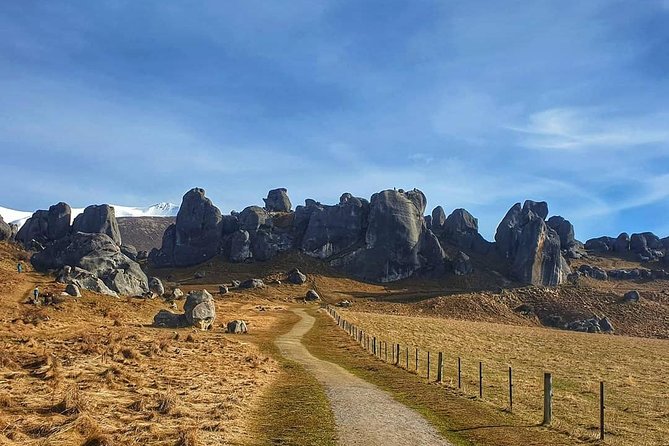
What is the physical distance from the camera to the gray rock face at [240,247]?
154500 millimetres

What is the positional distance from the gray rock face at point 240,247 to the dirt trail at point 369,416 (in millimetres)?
126551

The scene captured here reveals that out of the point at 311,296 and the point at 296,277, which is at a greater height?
the point at 296,277

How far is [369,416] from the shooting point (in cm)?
1881

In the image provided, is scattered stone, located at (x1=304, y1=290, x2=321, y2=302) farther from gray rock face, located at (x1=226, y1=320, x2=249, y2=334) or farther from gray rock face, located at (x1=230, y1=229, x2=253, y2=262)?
gray rock face, located at (x1=226, y1=320, x2=249, y2=334)

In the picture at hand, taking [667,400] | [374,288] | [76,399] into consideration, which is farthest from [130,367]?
[374,288]

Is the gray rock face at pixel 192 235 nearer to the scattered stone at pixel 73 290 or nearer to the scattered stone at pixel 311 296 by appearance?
the scattered stone at pixel 311 296

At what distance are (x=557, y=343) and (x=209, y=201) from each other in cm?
13174

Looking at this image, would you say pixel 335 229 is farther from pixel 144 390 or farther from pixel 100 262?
pixel 144 390

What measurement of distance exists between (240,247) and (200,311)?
335ft

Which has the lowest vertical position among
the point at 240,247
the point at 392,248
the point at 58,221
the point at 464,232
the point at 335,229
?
the point at 240,247

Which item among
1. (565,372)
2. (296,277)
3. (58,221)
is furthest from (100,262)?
(58,221)

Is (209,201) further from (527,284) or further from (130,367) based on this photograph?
(130,367)

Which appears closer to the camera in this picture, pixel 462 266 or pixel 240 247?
pixel 462 266

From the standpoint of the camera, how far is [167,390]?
2184 centimetres
